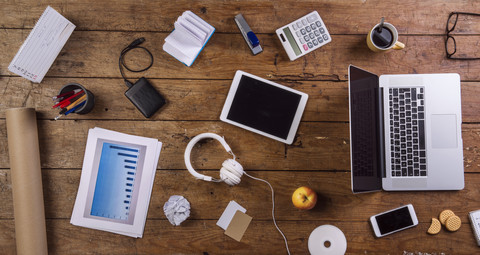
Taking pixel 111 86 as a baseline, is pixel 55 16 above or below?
above

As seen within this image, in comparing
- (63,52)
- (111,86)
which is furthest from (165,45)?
(63,52)

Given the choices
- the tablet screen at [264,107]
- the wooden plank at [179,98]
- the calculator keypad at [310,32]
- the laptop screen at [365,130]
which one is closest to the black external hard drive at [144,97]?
the wooden plank at [179,98]

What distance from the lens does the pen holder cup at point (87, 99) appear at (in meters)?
1.06

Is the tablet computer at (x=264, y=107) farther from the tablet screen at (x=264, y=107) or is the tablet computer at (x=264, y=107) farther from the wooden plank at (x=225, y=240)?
the wooden plank at (x=225, y=240)

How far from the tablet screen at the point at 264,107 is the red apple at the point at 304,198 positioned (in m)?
0.19

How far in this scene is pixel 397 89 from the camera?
1.08m

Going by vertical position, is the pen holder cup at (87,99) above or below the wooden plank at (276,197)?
above

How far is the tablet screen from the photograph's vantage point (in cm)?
111

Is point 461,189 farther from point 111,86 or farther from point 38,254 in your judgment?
point 38,254

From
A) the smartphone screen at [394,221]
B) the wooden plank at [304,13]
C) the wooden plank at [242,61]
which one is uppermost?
the wooden plank at [304,13]

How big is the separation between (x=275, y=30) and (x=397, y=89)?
18.1 inches

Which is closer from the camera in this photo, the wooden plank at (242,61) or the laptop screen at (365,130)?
the laptop screen at (365,130)

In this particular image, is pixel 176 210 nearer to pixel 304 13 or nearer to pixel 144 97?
pixel 144 97

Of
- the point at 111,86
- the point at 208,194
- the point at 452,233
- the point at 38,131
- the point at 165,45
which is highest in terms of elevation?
the point at 165,45
